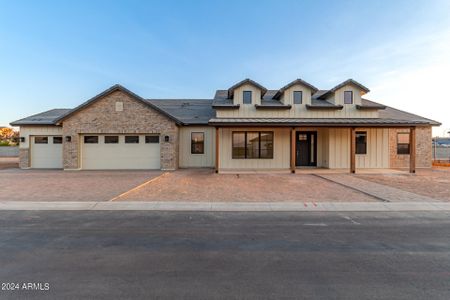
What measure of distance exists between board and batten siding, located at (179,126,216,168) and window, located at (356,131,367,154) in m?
10.3

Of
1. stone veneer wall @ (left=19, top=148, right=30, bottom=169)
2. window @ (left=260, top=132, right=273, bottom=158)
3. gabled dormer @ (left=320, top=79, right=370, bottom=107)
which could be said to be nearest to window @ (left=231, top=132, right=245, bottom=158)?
window @ (left=260, top=132, right=273, bottom=158)

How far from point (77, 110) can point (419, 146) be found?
25255 millimetres

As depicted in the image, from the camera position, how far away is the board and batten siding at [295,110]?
16.9 meters

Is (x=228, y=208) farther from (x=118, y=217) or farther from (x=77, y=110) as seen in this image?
(x=77, y=110)

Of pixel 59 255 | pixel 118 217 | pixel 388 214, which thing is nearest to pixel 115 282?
pixel 59 255

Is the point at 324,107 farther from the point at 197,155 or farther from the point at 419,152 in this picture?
the point at 197,155

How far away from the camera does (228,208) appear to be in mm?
7109

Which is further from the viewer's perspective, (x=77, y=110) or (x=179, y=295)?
(x=77, y=110)

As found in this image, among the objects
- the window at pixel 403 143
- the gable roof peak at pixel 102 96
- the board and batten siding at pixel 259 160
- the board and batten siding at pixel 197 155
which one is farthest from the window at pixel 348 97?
the gable roof peak at pixel 102 96

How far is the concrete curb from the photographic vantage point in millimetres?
7016

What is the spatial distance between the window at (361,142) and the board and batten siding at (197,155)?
34.0 feet

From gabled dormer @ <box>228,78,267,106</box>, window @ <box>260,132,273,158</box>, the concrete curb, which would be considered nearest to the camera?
the concrete curb

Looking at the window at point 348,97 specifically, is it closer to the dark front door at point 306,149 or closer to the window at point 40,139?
the dark front door at point 306,149

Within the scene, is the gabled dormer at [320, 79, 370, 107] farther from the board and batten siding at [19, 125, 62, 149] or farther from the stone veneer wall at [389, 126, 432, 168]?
the board and batten siding at [19, 125, 62, 149]
